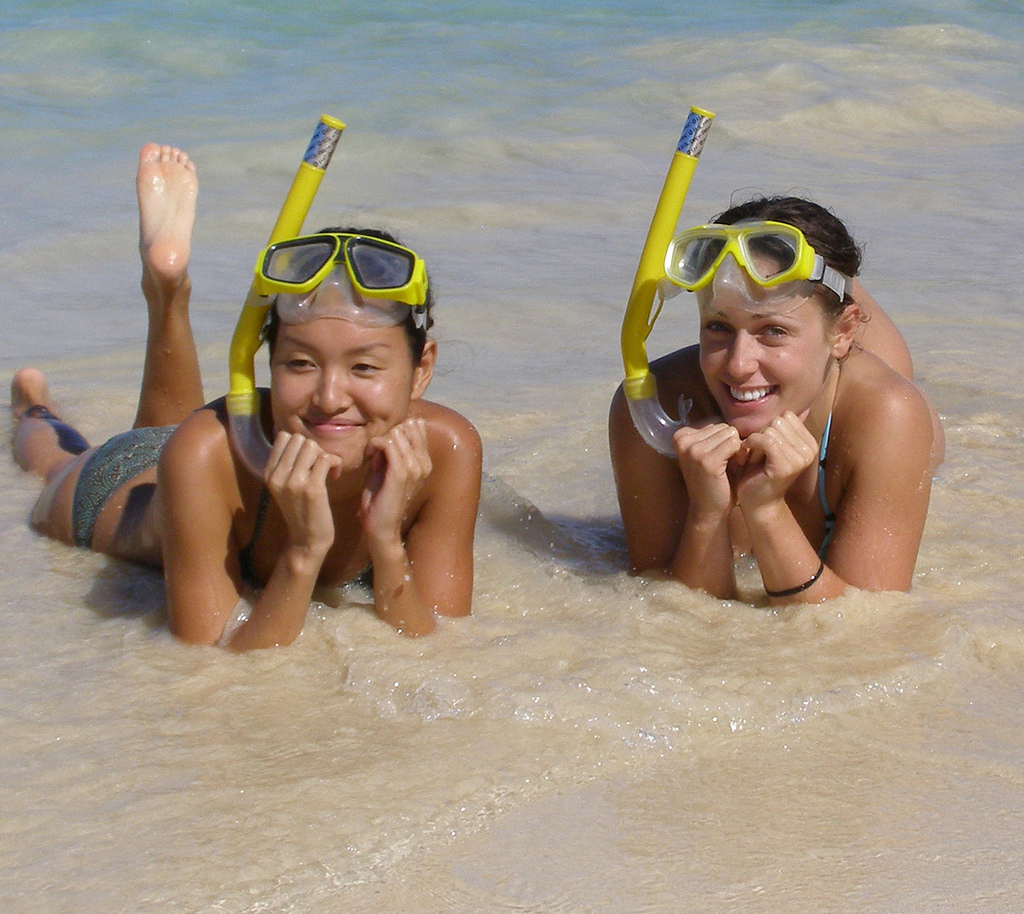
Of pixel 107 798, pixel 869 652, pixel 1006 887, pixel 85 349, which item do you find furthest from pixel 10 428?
pixel 1006 887

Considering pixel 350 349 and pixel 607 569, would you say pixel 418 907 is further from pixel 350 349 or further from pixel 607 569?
pixel 607 569

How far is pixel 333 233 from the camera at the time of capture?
11.6 ft

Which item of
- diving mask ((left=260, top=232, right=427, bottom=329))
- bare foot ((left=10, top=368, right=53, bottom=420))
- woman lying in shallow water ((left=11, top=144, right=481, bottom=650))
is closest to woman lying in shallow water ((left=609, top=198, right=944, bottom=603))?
woman lying in shallow water ((left=11, top=144, right=481, bottom=650))

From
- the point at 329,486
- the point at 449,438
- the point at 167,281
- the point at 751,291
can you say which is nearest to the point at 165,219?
the point at 167,281

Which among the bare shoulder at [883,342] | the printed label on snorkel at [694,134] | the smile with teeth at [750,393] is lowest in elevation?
the bare shoulder at [883,342]

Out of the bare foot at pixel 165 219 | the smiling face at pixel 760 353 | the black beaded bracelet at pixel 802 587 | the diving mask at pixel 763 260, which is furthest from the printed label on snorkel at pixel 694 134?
the bare foot at pixel 165 219

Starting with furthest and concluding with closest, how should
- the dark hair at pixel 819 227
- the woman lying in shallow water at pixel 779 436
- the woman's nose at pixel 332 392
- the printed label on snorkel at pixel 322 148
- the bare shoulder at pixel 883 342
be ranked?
the bare shoulder at pixel 883 342 < the dark hair at pixel 819 227 < the woman lying in shallow water at pixel 779 436 < the printed label on snorkel at pixel 322 148 < the woman's nose at pixel 332 392

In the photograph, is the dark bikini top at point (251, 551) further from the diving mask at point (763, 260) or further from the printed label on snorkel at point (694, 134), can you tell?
the printed label on snorkel at point (694, 134)

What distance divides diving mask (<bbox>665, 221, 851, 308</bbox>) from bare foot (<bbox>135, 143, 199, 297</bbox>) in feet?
6.21

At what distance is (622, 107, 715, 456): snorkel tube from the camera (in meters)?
3.60

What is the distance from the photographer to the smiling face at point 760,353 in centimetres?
361

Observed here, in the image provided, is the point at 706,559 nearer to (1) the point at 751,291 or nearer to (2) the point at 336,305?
(1) the point at 751,291

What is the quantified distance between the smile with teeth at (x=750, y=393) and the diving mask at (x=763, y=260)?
0.23 meters

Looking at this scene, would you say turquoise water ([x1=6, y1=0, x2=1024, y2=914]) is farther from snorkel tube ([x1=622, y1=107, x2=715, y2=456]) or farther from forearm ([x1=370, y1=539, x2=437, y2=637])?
snorkel tube ([x1=622, y1=107, x2=715, y2=456])
